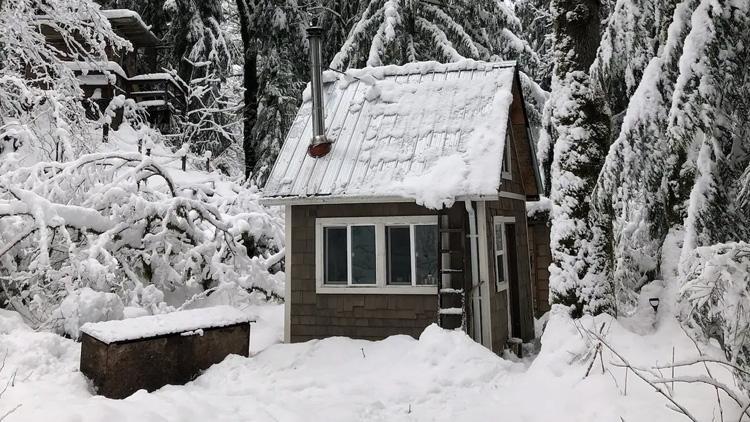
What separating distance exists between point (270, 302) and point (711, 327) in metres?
9.16

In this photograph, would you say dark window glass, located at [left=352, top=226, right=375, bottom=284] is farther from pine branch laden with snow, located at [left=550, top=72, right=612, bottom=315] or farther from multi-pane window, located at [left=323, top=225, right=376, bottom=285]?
pine branch laden with snow, located at [left=550, top=72, right=612, bottom=315]

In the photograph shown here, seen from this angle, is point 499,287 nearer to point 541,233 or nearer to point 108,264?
point 541,233

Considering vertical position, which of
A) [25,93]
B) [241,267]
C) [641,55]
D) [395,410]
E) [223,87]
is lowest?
[395,410]

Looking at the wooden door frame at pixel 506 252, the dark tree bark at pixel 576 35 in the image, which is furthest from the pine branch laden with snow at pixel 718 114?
the wooden door frame at pixel 506 252

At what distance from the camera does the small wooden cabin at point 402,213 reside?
8.13 meters

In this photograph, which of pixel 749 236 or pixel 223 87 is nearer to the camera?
pixel 749 236

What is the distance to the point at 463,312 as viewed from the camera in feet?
26.0

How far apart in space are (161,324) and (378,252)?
3.38 meters

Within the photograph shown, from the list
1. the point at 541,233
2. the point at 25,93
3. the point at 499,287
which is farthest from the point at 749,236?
the point at 25,93

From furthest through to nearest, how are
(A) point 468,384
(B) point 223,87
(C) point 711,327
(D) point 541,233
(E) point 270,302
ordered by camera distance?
(B) point 223,87 → (D) point 541,233 → (E) point 270,302 → (A) point 468,384 → (C) point 711,327

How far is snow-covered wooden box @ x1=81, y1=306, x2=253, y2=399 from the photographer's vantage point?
5996mm

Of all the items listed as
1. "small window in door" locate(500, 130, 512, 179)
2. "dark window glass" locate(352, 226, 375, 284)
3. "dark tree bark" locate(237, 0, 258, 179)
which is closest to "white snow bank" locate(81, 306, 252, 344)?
"dark window glass" locate(352, 226, 375, 284)

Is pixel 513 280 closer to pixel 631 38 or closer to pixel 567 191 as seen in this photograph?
pixel 567 191

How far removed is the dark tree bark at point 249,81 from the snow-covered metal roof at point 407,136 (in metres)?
8.66
